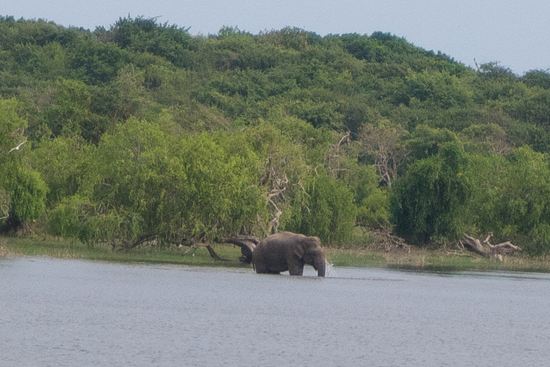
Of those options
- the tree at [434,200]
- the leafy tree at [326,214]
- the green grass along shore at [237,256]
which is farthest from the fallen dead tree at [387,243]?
the leafy tree at [326,214]

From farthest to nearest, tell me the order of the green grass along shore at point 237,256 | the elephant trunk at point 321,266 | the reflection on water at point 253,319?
the green grass along shore at point 237,256 → the elephant trunk at point 321,266 → the reflection on water at point 253,319

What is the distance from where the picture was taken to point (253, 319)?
26.2 metres

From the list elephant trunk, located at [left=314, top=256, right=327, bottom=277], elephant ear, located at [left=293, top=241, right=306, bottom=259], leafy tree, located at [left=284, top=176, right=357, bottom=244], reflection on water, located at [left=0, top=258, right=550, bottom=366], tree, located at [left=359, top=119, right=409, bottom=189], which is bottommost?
reflection on water, located at [left=0, top=258, right=550, bottom=366]

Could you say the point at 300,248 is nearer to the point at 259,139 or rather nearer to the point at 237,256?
the point at 237,256

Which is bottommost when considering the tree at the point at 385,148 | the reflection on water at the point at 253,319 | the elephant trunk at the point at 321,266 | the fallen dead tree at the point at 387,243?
the reflection on water at the point at 253,319

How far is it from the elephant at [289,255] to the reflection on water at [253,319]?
1.27 m

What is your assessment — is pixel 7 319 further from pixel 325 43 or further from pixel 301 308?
pixel 325 43

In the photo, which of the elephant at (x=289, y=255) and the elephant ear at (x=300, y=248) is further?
the elephant ear at (x=300, y=248)

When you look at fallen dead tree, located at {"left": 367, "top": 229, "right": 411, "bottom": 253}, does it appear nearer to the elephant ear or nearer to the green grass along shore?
the green grass along shore

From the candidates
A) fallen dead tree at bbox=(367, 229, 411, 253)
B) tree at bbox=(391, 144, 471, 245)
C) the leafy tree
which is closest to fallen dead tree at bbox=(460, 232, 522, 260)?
tree at bbox=(391, 144, 471, 245)

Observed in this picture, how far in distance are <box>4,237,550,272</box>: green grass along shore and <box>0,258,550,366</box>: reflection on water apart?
16.4 feet

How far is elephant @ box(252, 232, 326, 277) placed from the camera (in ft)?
135

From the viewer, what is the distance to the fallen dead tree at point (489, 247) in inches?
2381

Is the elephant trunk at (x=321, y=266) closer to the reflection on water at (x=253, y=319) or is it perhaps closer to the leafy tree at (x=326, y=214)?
the reflection on water at (x=253, y=319)
